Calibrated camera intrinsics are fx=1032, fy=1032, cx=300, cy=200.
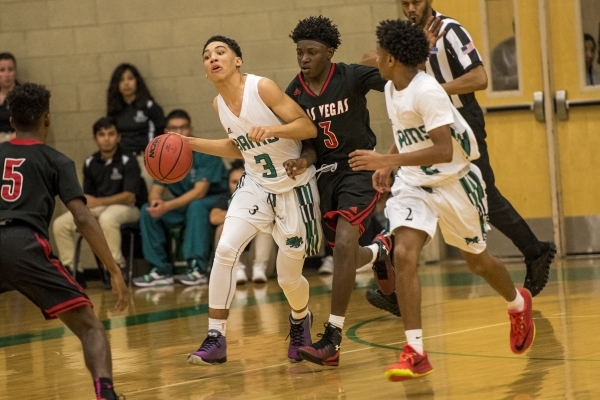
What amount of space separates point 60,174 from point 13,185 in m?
0.21

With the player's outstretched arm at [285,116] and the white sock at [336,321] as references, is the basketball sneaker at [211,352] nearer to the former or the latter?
the white sock at [336,321]

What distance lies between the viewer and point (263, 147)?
566cm

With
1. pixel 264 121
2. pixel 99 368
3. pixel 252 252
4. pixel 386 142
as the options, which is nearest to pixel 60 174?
pixel 99 368

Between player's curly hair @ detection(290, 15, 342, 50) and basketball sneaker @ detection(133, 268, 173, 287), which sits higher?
player's curly hair @ detection(290, 15, 342, 50)

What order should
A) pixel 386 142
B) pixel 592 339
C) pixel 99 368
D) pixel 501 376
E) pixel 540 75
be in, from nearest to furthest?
1. pixel 99 368
2. pixel 501 376
3. pixel 592 339
4. pixel 540 75
5. pixel 386 142

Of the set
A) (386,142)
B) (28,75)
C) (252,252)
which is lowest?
(252,252)

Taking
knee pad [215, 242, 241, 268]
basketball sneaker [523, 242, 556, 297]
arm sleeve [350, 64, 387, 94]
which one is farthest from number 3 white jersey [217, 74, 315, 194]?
basketball sneaker [523, 242, 556, 297]

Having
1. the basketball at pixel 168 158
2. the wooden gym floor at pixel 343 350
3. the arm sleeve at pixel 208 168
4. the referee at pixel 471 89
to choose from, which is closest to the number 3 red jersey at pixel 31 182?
the wooden gym floor at pixel 343 350

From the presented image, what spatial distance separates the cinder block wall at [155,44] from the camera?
33.7 feet

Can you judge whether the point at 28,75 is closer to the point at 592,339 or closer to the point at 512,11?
the point at 512,11

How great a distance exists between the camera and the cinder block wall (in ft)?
33.7

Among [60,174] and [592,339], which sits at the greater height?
[60,174]

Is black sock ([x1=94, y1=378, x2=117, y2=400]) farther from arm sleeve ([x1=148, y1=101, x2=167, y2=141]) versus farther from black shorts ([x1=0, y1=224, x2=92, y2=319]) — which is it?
arm sleeve ([x1=148, y1=101, x2=167, y2=141])

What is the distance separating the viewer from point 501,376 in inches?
189
